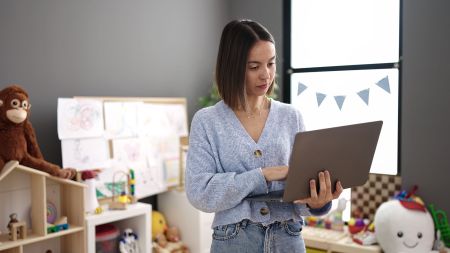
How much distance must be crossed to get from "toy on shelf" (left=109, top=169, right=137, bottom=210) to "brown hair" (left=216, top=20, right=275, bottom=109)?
4.53 feet

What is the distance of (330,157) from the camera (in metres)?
1.07

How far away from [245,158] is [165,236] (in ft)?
6.10

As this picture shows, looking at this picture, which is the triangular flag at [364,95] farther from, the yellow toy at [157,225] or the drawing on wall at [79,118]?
the drawing on wall at [79,118]

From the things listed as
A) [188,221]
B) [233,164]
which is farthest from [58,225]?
[233,164]

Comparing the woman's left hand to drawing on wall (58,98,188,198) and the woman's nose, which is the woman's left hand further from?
drawing on wall (58,98,188,198)

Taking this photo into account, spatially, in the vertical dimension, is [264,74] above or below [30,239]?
above

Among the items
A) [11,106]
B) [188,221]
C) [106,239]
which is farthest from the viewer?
[188,221]

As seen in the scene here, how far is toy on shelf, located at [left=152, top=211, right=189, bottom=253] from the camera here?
269 centimetres

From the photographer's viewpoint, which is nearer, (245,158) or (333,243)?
(245,158)

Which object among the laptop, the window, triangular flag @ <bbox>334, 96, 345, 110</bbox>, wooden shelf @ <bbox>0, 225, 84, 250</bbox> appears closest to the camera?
the laptop

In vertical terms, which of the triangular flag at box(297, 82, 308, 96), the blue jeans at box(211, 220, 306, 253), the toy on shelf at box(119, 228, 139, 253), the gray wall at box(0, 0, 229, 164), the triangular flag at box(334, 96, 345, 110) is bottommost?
the toy on shelf at box(119, 228, 139, 253)

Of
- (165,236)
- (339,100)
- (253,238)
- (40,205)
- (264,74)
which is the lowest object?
(165,236)

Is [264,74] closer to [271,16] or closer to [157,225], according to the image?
[157,225]

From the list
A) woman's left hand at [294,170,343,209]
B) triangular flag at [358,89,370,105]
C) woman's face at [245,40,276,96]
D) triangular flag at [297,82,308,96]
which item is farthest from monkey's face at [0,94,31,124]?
triangular flag at [358,89,370,105]
